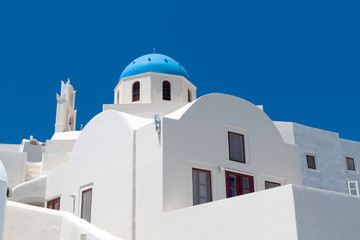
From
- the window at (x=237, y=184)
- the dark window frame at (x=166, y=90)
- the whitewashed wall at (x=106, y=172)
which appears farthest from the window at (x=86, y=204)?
the dark window frame at (x=166, y=90)

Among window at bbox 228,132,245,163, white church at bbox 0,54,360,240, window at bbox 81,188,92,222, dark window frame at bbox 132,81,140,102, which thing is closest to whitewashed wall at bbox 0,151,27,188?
white church at bbox 0,54,360,240

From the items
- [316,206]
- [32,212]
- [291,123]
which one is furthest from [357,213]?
[291,123]

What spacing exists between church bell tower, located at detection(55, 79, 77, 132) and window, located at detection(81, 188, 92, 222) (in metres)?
23.6

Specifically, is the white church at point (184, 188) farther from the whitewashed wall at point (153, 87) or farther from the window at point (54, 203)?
the whitewashed wall at point (153, 87)

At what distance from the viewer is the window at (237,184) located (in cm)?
1373

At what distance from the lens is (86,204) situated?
15188 millimetres

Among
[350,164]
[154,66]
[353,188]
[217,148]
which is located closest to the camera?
[217,148]

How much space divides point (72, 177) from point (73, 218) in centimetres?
535

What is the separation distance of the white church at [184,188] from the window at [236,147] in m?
0.03

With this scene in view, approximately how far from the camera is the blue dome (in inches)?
1027

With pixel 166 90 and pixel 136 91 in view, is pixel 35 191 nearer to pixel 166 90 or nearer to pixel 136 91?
pixel 136 91

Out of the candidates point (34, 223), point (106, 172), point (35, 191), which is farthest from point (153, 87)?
point (34, 223)

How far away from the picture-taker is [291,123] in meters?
25.5

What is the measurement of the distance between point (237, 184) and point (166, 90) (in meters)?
12.7
